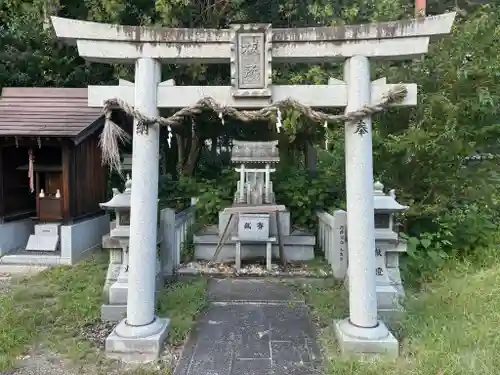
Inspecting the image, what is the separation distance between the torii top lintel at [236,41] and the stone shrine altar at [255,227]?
3290mm

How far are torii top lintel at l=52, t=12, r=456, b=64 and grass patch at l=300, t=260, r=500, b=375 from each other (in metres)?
2.86

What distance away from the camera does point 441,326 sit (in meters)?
4.28

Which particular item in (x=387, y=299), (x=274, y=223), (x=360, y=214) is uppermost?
(x=360, y=214)

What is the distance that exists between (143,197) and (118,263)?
5.55 feet

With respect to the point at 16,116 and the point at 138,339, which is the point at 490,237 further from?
the point at 16,116

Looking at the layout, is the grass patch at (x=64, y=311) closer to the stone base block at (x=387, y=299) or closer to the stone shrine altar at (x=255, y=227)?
the stone shrine altar at (x=255, y=227)

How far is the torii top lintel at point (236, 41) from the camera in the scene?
150 inches

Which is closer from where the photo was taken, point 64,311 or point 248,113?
point 248,113

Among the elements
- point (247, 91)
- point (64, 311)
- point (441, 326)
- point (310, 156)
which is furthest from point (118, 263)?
point (310, 156)

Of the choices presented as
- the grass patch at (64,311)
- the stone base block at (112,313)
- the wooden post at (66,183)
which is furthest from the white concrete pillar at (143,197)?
the wooden post at (66,183)

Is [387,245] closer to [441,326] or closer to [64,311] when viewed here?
[441,326]

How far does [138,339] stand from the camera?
12.6 ft

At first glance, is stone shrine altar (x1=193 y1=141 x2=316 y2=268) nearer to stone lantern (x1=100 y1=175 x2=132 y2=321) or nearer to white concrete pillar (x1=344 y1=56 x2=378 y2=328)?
stone lantern (x1=100 y1=175 x2=132 y2=321)

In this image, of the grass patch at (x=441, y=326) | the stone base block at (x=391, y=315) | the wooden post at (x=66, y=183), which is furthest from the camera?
the wooden post at (x=66, y=183)
